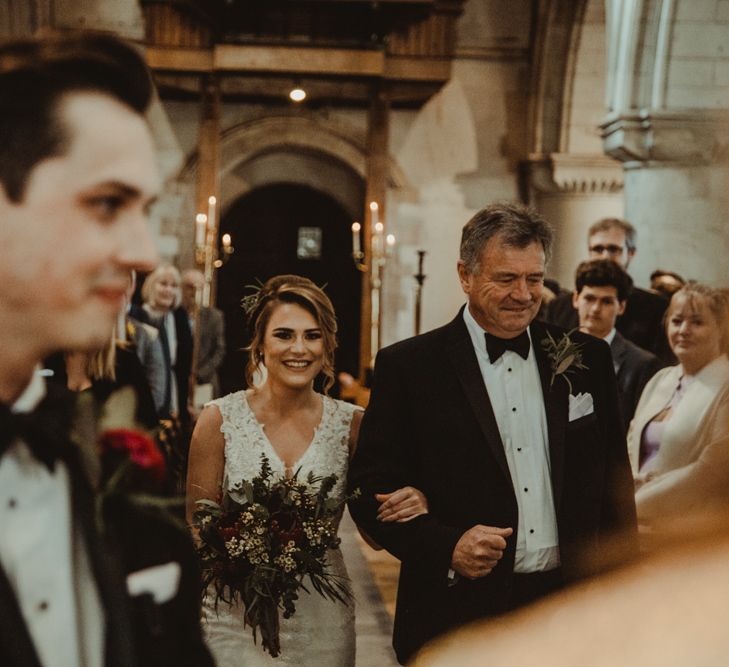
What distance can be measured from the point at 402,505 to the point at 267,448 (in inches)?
34.7

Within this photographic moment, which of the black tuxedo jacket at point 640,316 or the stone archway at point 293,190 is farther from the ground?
the stone archway at point 293,190

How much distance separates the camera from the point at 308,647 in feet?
11.5

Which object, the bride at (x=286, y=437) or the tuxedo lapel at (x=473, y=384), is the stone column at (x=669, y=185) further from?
the tuxedo lapel at (x=473, y=384)

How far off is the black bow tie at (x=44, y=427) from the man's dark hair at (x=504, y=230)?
205cm

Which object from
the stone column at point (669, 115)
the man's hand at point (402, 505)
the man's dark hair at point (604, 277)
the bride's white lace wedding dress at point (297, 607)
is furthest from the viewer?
the stone column at point (669, 115)

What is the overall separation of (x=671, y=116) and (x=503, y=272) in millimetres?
5604

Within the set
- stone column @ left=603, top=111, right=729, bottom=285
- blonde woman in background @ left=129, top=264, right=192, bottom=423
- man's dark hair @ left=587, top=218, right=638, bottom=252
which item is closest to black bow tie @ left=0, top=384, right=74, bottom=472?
man's dark hair @ left=587, top=218, right=638, bottom=252

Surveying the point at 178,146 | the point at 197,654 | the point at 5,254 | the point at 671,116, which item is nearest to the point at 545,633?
the point at 197,654

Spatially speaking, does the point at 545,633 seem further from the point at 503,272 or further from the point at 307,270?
the point at 307,270

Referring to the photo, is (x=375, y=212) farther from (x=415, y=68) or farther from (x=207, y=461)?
(x=207, y=461)

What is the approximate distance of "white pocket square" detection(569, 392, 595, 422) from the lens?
2.97m

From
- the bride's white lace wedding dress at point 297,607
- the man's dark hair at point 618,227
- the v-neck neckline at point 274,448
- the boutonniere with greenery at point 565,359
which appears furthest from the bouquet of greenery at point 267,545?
the man's dark hair at point 618,227

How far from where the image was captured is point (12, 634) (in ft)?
3.03

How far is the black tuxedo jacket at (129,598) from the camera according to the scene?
93cm
